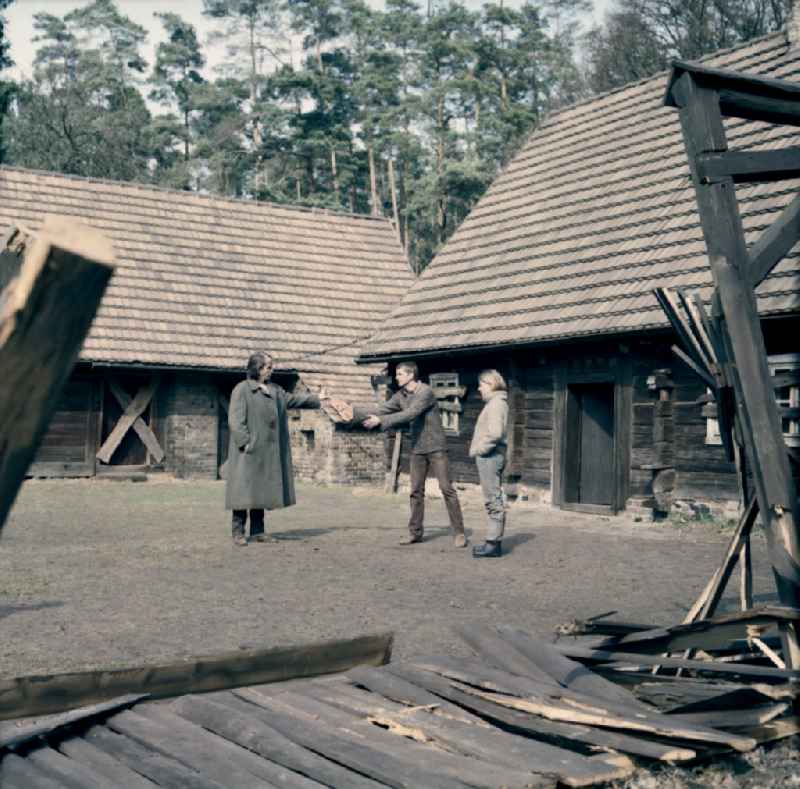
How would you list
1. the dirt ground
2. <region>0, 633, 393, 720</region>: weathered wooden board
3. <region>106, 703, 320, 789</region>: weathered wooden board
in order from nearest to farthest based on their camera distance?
<region>106, 703, 320, 789</region>: weathered wooden board < <region>0, 633, 393, 720</region>: weathered wooden board < the dirt ground

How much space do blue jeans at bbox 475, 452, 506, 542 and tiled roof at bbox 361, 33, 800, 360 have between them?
3625 millimetres

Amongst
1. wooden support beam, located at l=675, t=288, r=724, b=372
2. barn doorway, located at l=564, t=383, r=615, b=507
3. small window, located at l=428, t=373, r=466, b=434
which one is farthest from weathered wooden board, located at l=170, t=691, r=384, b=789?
→ small window, located at l=428, t=373, r=466, b=434

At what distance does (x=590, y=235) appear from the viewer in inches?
637

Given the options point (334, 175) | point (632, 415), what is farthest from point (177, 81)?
point (632, 415)

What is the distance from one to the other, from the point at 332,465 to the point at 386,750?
17394 millimetres

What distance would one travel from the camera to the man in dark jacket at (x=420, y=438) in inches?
435

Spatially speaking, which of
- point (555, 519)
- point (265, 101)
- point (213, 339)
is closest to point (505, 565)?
point (555, 519)

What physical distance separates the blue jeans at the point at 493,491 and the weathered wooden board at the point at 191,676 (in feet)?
18.2

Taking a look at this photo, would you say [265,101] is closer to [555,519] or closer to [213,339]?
[213,339]

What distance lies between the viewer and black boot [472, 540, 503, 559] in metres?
10.3

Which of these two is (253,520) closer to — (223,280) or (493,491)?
(493,491)

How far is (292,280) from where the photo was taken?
977 inches

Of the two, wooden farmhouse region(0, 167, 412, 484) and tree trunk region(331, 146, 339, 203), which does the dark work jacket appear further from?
tree trunk region(331, 146, 339, 203)

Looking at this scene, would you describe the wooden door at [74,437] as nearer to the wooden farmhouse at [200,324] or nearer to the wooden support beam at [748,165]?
the wooden farmhouse at [200,324]
